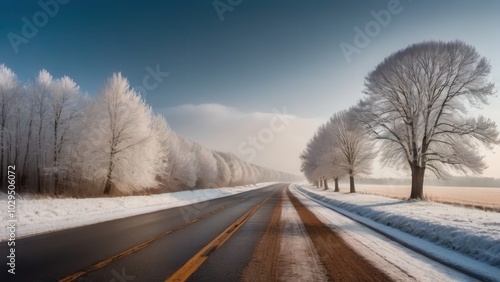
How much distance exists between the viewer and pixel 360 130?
85.7ft

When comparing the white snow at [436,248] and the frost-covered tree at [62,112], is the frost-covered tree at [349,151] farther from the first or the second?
the frost-covered tree at [62,112]

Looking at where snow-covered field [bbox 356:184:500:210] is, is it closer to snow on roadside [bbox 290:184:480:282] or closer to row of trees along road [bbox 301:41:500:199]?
row of trees along road [bbox 301:41:500:199]

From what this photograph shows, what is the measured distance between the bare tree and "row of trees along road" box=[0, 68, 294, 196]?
21554 millimetres

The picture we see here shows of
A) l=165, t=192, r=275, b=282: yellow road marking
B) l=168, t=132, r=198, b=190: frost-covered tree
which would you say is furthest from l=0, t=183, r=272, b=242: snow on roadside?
l=168, t=132, r=198, b=190: frost-covered tree

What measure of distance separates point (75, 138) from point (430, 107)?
35.1 meters

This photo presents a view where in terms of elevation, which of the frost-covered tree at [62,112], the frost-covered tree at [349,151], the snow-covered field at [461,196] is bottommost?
the snow-covered field at [461,196]

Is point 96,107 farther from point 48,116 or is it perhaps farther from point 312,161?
point 312,161

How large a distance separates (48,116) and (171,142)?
23.2 metres

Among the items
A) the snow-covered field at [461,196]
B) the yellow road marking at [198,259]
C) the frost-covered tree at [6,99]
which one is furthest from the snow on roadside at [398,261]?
the frost-covered tree at [6,99]

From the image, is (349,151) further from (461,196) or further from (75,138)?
(75,138)

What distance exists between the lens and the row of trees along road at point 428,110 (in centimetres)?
2089

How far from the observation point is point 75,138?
34.8 m

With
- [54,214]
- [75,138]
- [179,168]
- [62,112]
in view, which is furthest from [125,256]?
[179,168]

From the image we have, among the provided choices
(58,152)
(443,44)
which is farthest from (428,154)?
(58,152)
